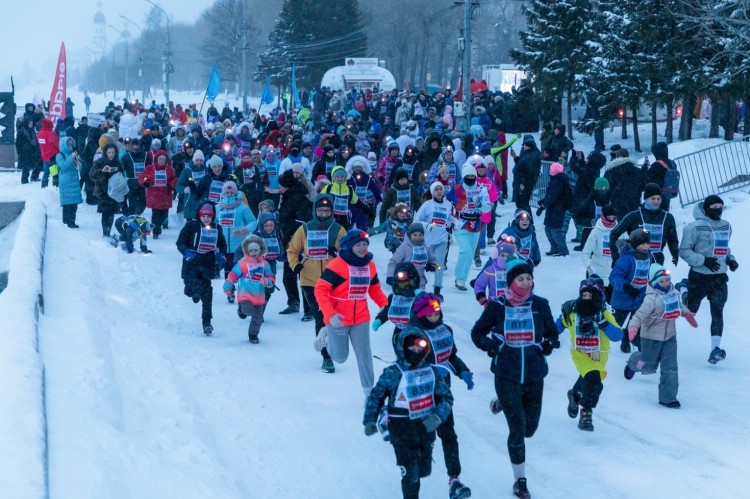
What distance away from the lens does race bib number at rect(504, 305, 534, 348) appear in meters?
7.20

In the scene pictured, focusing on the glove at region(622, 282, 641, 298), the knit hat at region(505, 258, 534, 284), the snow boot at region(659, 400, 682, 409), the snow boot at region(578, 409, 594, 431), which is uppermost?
the knit hat at region(505, 258, 534, 284)

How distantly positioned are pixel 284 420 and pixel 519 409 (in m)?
2.56

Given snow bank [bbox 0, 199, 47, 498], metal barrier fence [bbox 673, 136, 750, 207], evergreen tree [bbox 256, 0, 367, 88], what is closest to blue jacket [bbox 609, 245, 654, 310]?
snow bank [bbox 0, 199, 47, 498]

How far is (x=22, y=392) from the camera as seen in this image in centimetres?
671

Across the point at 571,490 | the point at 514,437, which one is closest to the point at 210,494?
the point at 514,437

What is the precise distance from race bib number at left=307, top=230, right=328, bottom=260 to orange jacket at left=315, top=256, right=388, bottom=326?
67.3 inches

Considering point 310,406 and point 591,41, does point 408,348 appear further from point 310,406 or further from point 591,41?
point 591,41

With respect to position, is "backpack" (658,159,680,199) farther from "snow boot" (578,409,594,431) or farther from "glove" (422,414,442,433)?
"glove" (422,414,442,433)

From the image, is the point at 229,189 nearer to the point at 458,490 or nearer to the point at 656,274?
the point at 656,274

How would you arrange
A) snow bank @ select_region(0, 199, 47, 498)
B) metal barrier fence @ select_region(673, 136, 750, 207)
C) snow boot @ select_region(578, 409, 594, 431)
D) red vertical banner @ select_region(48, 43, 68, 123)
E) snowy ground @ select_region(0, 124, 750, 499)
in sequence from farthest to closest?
1. red vertical banner @ select_region(48, 43, 68, 123)
2. metal barrier fence @ select_region(673, 136, 750, 207)
3. snow boot @ select_region(578, 409, 594, 431)
4. snowy ground @ select_region(0, 124, 750, 499)
5. snow bank @ select_region(0, 199, 47, 498)

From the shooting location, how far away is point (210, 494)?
6734mm

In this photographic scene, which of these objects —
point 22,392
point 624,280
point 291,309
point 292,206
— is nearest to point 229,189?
point 292,206

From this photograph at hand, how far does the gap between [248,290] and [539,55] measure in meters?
21.3

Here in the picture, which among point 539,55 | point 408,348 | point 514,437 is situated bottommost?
point 514,437
